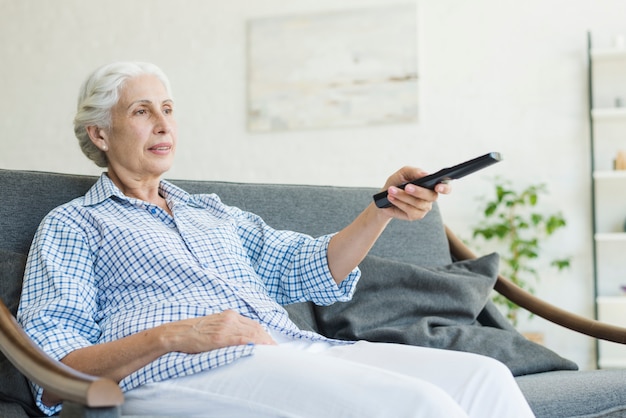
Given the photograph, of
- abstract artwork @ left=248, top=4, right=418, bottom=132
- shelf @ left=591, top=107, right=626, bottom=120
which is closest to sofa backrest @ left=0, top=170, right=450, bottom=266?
shelf @ left=591, top=107, right=626, bottom=120

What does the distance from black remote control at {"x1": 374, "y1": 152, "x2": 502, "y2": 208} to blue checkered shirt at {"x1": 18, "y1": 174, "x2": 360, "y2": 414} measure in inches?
8.3

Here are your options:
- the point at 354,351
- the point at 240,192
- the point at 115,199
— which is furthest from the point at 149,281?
the point at 240,192

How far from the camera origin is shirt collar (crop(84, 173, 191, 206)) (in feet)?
5.47

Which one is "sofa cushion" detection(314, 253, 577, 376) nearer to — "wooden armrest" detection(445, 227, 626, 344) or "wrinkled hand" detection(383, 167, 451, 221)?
"wooden armrest" detection(445, 227, 626, 344)

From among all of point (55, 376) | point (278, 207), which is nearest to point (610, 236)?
point (278, 207)

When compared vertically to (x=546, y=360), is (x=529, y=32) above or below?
above

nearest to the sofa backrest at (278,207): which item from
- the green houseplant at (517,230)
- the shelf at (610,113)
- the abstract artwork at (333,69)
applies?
the green houseplant at (517,230)

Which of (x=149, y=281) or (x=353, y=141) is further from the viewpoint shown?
(x=353, y=141)

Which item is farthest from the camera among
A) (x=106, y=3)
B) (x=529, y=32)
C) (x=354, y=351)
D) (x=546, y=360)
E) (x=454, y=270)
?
(x=106, y=3)

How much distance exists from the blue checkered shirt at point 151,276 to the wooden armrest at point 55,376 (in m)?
0.15

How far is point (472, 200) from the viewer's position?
13.4 feet

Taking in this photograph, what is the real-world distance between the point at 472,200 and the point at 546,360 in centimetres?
217

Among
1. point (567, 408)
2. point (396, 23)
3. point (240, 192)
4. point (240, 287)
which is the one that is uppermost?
point (396, 23)

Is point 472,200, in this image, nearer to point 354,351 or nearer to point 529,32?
point 529,32
